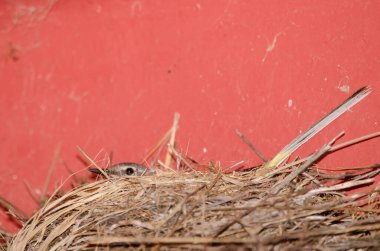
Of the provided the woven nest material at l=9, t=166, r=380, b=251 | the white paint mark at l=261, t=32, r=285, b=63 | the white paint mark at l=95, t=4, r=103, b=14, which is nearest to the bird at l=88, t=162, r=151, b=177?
the woven nest material at l=9, t=166, r=380, b=251

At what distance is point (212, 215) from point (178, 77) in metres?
1.13

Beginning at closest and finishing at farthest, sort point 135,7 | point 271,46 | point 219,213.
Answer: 1. point 219,213
2. point 271,46
3. point 135,7

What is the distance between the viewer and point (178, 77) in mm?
3109

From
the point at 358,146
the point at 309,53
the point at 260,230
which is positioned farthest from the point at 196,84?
the point at 260,230

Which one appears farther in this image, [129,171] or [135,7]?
[135,7]

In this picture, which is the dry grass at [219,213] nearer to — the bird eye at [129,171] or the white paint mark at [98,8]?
the bird eye at [129,171]

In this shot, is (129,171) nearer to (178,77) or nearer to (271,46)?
(178,77)

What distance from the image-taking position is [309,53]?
2654mm

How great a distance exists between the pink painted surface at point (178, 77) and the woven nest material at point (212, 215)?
354mm

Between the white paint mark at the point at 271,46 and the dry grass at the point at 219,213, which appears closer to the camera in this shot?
the dry grass at the point at 219,213

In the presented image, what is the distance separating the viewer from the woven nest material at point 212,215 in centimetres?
205

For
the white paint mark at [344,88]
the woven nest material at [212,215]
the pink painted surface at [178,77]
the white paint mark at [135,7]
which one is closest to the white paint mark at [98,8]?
the pink painted surface at [178,77]

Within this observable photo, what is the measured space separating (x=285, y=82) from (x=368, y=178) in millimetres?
636

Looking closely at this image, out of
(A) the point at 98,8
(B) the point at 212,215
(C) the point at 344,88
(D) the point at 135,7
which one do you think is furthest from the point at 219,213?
(A) the point at 98,8
